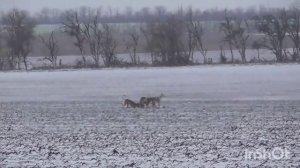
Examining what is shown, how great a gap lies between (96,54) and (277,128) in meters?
84.2

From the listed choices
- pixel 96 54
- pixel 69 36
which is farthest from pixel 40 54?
pixel 96 54

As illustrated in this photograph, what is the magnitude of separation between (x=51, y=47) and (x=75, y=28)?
5.26 metres

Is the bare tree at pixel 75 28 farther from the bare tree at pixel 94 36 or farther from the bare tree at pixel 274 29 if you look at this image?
the bare tree at pixel 274 29

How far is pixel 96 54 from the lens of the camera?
330ft

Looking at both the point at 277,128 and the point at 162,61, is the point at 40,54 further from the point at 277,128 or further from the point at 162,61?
the point at 277,128

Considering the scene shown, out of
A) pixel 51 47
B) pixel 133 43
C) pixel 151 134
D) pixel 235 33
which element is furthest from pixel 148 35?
pixel 151 134

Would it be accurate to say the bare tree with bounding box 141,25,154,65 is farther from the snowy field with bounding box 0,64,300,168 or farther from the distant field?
the snowy field with bounding box 0,64,300,168

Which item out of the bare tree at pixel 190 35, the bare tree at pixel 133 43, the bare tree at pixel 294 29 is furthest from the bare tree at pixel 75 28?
the bare tree at pixel 294 29

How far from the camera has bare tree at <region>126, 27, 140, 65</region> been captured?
10097 centimetres

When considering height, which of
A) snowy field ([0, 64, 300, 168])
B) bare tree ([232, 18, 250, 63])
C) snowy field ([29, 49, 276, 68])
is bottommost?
snowy field ([29, 49, 276, 68])

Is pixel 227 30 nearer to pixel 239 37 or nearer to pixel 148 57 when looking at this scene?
pixel 239 37

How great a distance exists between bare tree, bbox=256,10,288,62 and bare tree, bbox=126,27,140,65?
20791mm

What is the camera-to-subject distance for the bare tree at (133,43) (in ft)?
331

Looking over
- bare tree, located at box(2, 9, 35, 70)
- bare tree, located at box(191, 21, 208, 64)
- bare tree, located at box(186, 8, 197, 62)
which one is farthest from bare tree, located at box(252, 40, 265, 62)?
bare tree, located at box(2, 9, 35, 70)
